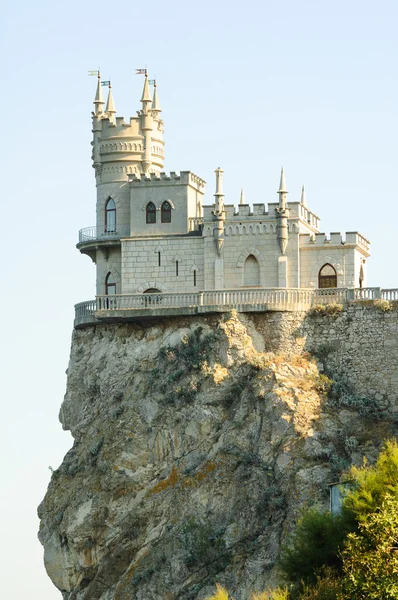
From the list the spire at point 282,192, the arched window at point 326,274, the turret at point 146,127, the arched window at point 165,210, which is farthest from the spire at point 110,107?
the arched window at point 326,274

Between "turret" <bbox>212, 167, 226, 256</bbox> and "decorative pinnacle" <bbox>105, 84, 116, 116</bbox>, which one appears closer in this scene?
"turret" <bbox>212, 167, 226, 256</bbox>

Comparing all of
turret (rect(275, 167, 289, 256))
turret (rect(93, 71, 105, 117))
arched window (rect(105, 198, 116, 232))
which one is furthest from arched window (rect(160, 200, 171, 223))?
turret (rect(93, 71, 105, 117))

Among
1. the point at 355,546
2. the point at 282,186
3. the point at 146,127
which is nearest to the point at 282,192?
the point at 282,186

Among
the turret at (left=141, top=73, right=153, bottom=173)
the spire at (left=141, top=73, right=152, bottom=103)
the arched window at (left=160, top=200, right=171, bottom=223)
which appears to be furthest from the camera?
the spire at (left=141, top=73, right=152, bottom=103)

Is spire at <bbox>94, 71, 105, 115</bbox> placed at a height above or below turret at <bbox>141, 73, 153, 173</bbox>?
above

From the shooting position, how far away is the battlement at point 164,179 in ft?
307

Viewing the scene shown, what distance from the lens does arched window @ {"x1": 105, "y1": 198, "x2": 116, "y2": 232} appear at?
94875 mm

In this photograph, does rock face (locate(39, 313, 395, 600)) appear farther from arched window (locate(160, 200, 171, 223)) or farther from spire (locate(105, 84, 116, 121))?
spire (locate(105, 84, 116, 121))

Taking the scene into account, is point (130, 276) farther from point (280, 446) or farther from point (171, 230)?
point (280, 446)

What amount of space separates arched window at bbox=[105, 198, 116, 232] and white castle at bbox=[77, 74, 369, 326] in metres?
0.04

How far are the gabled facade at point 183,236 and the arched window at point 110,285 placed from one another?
4cm

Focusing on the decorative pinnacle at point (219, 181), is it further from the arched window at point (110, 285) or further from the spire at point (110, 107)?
the spire at point (110, 107)

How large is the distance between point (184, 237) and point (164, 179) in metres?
2.76

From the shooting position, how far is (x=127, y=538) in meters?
88.6
